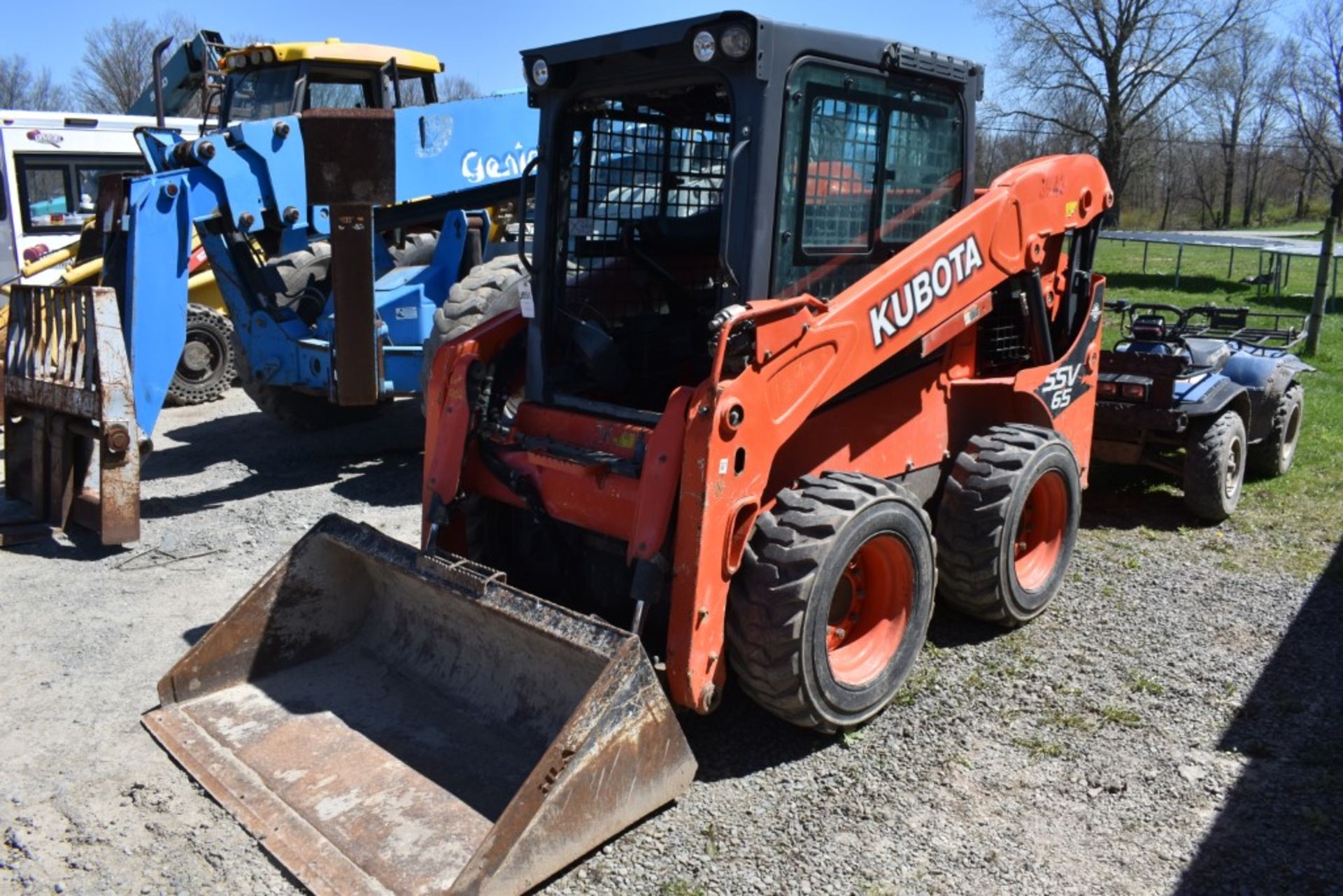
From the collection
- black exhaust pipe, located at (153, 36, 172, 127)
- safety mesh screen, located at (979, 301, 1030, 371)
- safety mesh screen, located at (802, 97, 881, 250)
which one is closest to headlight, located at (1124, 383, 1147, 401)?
safety mesh screen, located at (979, 301, 1030, 371)

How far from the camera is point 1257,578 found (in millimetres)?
5664

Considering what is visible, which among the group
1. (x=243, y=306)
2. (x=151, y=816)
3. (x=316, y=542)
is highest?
(x=243, y=306)

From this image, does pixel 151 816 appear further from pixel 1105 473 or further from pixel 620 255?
pixel 1105 473

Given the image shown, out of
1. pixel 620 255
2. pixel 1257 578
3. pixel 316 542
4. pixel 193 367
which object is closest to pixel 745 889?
pixel 316 542

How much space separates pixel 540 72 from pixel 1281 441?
572cm

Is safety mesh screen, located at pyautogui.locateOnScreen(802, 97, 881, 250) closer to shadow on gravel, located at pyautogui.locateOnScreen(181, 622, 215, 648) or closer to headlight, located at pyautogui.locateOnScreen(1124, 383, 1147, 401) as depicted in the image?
headlight, located at pyautogui.locateOnScreen(1124, 383, 1147, 401)

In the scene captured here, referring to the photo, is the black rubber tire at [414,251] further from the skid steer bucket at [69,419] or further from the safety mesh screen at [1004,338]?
the safety mesh screen at [1004,338]

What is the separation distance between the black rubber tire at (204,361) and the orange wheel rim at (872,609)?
7.79 meters

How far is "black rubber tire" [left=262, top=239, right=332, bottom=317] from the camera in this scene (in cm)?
781

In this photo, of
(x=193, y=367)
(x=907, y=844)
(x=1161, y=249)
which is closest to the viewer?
(x=907, y=844)

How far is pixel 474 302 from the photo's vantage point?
6781 millimetres

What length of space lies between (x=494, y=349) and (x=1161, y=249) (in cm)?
2919

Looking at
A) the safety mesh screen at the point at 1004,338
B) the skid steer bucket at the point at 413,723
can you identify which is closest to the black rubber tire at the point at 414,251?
the skid steer bucket at the point at 413,723

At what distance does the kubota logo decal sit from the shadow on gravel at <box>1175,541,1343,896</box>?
6.29 ft
